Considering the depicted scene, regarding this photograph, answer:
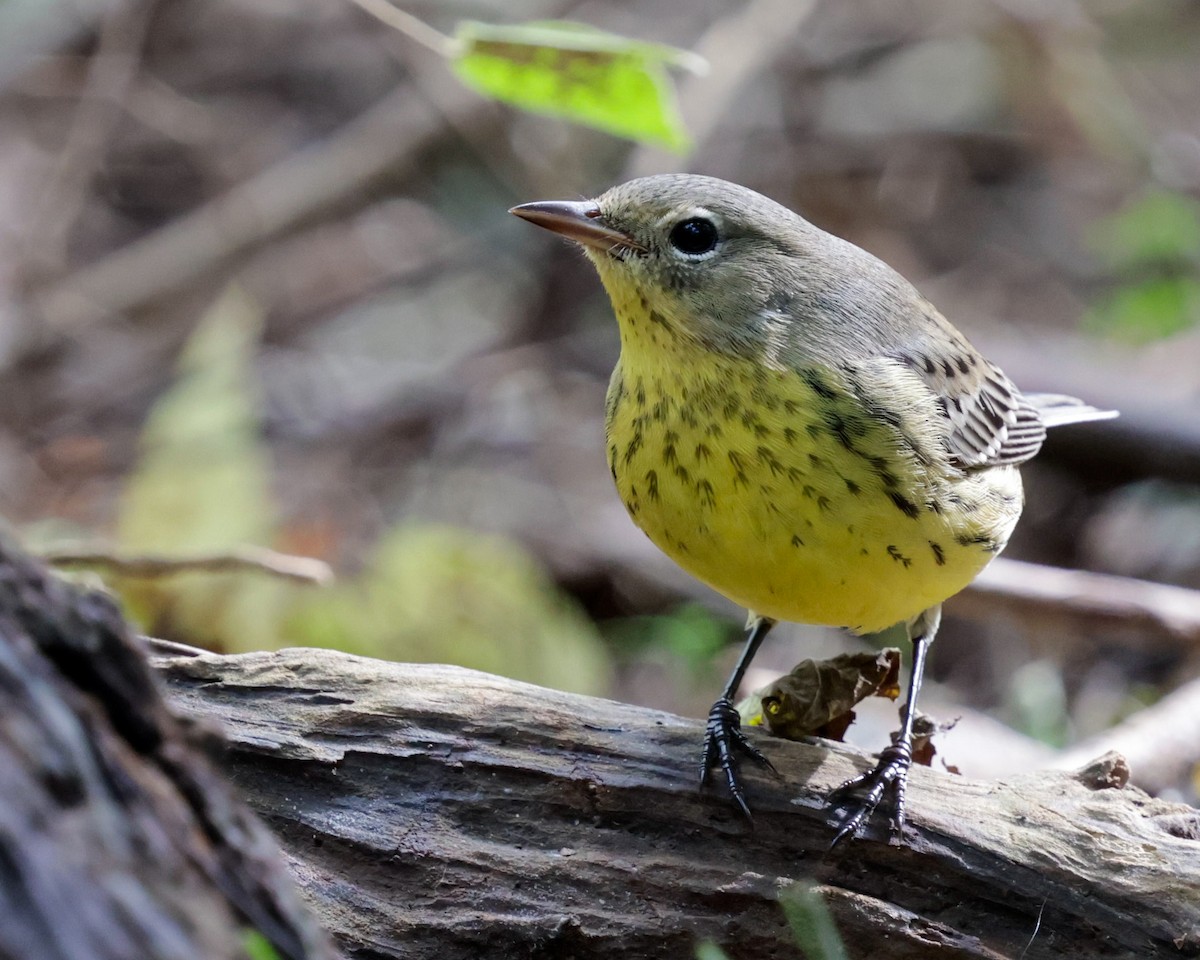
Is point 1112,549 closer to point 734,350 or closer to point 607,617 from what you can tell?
point 607,617

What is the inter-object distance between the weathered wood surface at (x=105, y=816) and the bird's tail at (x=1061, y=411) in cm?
426

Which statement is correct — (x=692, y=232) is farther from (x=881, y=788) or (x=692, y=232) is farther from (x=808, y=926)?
(x=808, y=926)

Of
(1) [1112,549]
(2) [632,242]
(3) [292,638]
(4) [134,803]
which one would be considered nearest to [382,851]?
(4) [134,803]

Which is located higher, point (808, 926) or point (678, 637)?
point (808, 926)

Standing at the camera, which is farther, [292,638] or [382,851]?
[292,638]

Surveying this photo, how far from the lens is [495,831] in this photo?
3043 mm

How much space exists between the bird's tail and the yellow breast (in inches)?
71.4

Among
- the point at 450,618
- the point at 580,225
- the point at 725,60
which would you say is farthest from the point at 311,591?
the point at 725,60

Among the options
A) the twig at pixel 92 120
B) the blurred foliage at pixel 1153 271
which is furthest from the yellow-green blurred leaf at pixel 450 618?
the blurred foliage at pixel 1153 271

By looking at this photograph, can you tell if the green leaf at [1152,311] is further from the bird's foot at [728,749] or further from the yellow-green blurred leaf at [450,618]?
the bird's foot at [728,749]

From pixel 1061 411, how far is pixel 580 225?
8.85 feet

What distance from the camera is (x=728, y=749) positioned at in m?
3.41

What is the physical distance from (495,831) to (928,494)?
1.46 meters

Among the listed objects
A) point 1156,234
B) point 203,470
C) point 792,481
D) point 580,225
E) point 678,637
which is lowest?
point 678,637
